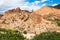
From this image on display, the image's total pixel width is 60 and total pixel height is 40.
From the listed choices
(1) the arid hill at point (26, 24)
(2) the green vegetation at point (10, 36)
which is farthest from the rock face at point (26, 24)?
(2) the green vegetation at point (10, 36)

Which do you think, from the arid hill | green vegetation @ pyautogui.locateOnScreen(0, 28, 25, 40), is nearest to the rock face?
the arid hill

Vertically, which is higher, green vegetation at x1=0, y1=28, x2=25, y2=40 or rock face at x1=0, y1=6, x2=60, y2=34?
green vegetation at x1=0, y1=28, x2=25, y2=40

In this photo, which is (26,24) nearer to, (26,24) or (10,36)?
(26,24)

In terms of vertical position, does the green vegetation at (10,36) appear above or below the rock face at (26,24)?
above

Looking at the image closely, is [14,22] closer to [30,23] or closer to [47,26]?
[30,23]

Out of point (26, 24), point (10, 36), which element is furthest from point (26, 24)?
point (10, 36)

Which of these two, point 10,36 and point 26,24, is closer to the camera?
point 10,36

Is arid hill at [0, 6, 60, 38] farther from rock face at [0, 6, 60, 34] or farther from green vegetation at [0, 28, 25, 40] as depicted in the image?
green vegetation at [0, 28, 25, 40]

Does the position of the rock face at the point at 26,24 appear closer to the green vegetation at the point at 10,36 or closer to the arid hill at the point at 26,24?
the arid hill at the point at 26,24

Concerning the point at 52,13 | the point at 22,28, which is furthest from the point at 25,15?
the point at 52,13

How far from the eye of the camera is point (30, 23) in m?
37.1

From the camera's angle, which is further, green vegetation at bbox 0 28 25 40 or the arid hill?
the arid hill

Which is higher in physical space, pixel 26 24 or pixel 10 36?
pixel 10 36

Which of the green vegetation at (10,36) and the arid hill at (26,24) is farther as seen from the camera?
the arid hill at (26,24)
